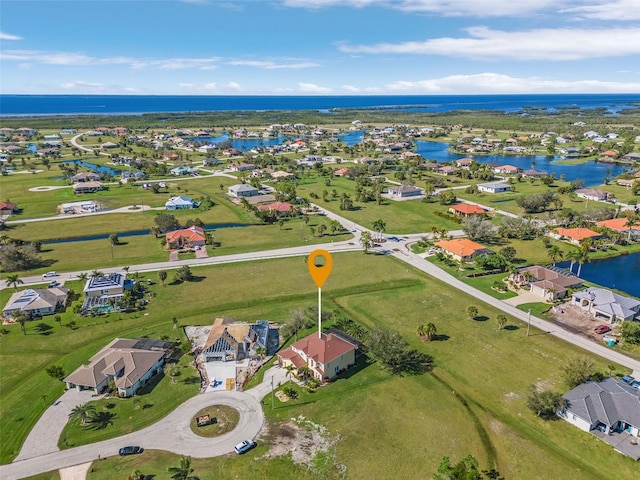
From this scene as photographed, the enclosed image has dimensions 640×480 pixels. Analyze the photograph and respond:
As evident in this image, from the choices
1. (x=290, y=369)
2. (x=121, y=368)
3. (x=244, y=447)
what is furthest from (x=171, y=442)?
(x=290, y=369)

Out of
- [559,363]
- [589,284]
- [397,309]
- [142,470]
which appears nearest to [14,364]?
[142,470]

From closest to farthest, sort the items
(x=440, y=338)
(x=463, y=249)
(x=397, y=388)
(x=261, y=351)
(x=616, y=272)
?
(x=397, y=388) → (x=261, y=351) → (x=440, y=338) → (x=616, y=272) → (x=463, y=249)

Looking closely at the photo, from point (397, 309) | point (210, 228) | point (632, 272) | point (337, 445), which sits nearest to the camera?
point (337, 445)

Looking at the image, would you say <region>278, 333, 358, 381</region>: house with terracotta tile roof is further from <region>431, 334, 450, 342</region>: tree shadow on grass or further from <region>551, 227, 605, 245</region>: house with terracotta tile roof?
<region>551, 227, 605, 245</region>: house with terracotta tile roof

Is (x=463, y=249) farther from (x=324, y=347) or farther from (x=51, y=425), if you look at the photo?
(x=51, y=425)

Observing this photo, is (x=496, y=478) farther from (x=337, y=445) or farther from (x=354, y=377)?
(x=354, y=377)

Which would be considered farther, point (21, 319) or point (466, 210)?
point (466, 210)

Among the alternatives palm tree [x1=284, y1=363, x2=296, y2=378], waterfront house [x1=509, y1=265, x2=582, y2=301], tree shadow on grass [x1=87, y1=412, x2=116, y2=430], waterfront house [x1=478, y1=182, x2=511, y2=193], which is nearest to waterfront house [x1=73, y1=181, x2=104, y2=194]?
tree shadow on grass [x1=87, y1=412, x2=116, y2=430]
